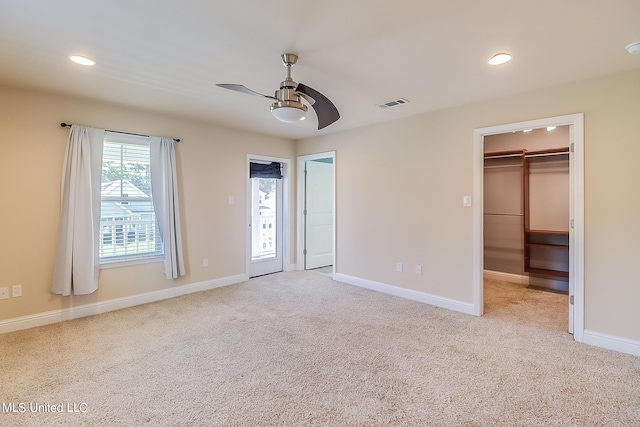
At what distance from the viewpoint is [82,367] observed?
2443 mm

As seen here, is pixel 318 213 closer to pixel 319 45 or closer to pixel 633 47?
pixel 319 45

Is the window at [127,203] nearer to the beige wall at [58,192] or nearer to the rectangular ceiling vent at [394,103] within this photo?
the beige wall at [58,192]

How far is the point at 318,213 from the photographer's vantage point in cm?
603

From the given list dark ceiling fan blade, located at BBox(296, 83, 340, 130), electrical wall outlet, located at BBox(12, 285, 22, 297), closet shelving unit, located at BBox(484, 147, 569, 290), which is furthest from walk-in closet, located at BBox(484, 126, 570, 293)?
electrical wall outlet, located at BBox(12, 285, 22, 297)

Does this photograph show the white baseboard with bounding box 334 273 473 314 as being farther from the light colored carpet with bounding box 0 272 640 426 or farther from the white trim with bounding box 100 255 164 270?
the white trim with bounding box 100 255 164 270

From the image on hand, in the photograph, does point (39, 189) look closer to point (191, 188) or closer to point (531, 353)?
point (191, 188)

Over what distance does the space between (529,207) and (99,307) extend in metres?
6.16

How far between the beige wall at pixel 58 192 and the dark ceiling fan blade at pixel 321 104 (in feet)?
8.18

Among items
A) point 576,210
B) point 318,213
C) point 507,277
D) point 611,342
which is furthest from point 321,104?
point 507,277

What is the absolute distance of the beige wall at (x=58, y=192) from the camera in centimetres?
314

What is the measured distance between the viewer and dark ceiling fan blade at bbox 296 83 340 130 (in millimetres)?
2264

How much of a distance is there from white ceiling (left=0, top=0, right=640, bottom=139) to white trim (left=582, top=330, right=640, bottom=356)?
235 centimetres

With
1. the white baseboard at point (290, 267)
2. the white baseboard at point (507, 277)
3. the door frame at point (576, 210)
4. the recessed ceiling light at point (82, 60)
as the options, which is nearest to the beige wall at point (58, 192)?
the white baseboard at point (290, 267)

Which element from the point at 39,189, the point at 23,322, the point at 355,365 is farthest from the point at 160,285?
the point at 355,365
